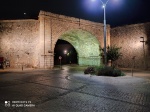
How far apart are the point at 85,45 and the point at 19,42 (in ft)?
46.9

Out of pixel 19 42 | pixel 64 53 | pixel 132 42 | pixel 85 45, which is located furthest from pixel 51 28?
pixel 64 53

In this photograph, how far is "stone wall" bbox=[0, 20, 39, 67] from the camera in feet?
86.1

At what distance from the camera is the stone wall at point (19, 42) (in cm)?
2625

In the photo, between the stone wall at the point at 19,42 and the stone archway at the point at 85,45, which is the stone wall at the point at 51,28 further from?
the stone archway at the point at 85,45

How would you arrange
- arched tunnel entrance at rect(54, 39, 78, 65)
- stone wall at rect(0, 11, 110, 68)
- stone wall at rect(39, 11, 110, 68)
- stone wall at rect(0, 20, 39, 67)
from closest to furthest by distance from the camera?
1. stone wall at rect(39, 11, 110, 68)
2. stone wall at rect(0, 11, 110, 68)
3. stone wall at rect(0, 20, 39, 67)
4. arched tunnel entrance at rect(54, 39, 78, 65)

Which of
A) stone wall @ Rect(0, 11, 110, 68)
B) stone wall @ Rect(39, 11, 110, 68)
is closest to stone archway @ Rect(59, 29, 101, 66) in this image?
stone wall @ Rect(39, 11, 110, 68)

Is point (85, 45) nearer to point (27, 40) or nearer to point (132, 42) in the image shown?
point (132, 42)

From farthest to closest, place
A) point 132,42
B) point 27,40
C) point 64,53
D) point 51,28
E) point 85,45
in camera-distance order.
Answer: point 64,53 < point 85,45 < point 132,42 < point 27,40 < point 51,28

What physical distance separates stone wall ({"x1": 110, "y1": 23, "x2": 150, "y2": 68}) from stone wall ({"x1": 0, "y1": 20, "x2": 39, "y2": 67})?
15.1 metres

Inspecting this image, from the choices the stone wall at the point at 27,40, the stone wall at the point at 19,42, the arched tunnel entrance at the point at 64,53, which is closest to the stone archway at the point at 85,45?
the stone wall at the point at 27,40

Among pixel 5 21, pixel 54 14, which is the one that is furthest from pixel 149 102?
pixel 5 21

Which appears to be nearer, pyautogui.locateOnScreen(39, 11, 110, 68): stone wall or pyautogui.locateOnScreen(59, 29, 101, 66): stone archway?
pyautogui.locateOnScreen(39, 11, 110, 68): stone wall

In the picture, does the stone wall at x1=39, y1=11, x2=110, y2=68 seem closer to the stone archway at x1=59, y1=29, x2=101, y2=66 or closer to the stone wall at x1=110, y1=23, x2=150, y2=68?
the stone archway at x1=59, y1=29, x2=101, y2=66

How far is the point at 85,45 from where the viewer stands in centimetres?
3569
